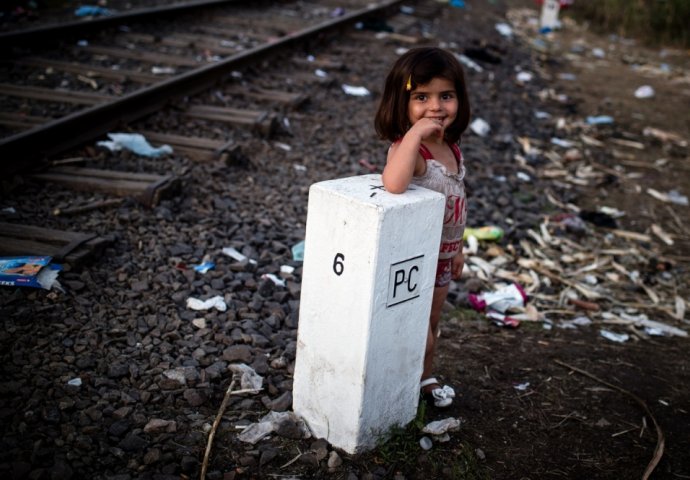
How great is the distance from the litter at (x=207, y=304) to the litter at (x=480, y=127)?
5375 mm

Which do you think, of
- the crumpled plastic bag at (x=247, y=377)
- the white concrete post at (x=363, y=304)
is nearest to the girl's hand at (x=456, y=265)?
the white concrete post at (x=363, y=304)

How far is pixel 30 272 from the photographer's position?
352 centimetres

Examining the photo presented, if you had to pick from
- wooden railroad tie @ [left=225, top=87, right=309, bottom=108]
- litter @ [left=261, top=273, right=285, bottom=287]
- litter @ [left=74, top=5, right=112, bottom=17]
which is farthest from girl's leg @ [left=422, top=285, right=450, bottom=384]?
litter @ [left=74, top=5, right=112, bottom=17]

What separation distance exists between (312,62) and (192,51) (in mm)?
1666

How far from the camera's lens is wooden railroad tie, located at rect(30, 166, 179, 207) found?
468 cm

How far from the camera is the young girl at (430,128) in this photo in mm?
2574

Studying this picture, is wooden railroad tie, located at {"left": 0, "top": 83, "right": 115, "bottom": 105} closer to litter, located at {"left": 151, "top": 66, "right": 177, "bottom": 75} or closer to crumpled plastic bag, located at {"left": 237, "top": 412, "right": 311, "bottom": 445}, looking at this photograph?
litter, located at {"left": 151, "top": 66, "right": 177, "bottom": 75}

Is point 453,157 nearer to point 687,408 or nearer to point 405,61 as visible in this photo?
point 405,61

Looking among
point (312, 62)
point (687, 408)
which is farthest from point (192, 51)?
point (687, 408)

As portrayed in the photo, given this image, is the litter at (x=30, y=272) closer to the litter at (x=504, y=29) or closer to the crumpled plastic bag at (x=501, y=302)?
the crumpled plastic bag at (x=501, y=302)

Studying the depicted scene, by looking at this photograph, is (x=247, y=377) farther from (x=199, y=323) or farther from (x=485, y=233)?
(x=485, y=233)

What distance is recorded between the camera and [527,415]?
3375 mm

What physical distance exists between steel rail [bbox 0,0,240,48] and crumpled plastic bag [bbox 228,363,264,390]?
227 inches

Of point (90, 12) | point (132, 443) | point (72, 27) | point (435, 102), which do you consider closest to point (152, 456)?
point (132, 443)
